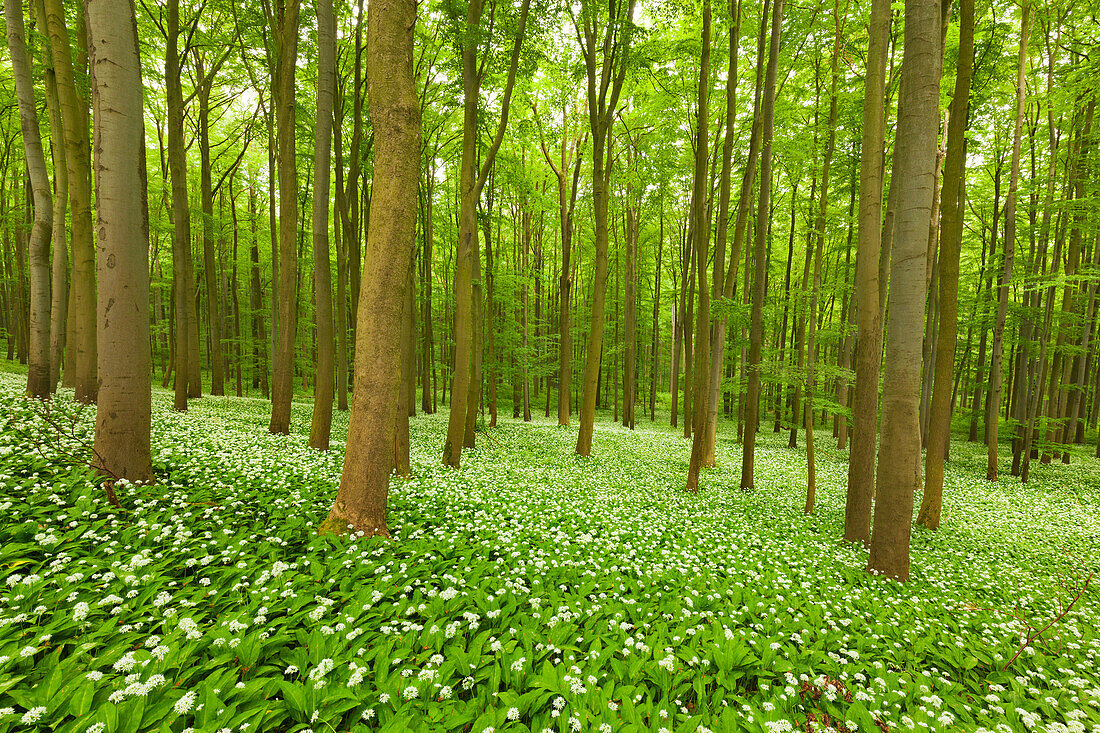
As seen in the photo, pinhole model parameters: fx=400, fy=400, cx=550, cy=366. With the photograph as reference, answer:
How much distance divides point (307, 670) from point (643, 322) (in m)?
29.9

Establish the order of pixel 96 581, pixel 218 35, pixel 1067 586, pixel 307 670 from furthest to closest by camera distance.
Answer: pixel 218 35, pixel 1067 586, pixel 96 581, pixel 307 670

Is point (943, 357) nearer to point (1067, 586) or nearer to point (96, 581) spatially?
point (1067, 586)

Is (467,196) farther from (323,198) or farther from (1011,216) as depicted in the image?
(1011,216)

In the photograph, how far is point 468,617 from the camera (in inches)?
136

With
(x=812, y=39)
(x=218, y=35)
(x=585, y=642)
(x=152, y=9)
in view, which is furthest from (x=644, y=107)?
(x=585, y=642)

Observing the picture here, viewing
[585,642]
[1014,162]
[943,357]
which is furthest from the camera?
[1014,162]

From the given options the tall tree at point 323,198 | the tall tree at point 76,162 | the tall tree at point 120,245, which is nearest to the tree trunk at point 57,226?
the tall tree at point 76,162

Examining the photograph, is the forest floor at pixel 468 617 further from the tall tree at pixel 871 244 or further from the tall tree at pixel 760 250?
the tall tree at pixel 760 250

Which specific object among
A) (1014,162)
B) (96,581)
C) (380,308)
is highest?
(1014,162)

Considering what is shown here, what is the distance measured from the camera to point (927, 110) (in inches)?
204

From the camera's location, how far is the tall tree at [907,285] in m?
5.18

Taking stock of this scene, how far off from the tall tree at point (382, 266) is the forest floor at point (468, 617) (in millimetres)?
735

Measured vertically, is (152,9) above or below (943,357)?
above

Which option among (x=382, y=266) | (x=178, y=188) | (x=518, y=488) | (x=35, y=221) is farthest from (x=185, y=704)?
(x=178, y=188)
